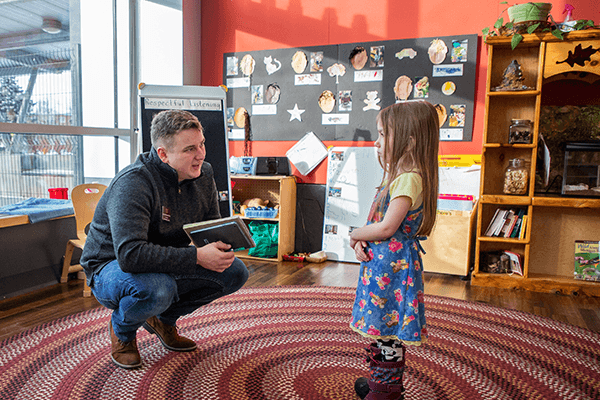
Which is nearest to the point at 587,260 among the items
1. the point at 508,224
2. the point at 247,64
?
the point at 508,224

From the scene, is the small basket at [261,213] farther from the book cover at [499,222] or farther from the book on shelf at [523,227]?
the book on shelf at [523,227]

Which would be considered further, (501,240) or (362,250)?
(501,240)

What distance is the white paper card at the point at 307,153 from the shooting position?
409 cm

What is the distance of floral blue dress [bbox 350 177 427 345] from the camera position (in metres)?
1.44

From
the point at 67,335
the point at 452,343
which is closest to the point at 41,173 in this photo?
the point at 67,335

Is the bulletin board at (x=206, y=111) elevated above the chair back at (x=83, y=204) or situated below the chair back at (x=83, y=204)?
above

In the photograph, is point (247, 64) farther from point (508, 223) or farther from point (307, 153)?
point (508, 223)

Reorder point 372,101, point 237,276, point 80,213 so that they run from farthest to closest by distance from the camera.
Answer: point 372,101, point 80,213, point 237,276

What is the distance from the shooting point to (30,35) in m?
3.28

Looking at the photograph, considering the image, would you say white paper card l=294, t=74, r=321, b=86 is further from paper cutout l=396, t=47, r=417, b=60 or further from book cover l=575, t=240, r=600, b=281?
book cover l=575, t=240, r=600, b=281

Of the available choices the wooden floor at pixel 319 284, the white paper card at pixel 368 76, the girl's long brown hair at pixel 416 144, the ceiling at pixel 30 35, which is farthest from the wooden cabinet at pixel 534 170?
the ceiling at pixel 30 35

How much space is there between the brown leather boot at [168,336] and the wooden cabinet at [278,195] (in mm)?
1927

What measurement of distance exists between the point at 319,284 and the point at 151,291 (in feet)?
5.71

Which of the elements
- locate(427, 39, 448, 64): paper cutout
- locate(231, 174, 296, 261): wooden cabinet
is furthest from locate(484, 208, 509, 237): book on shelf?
locate(231, 174, 296, 261): wooden cabinet
